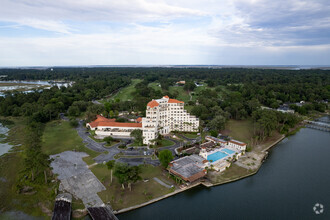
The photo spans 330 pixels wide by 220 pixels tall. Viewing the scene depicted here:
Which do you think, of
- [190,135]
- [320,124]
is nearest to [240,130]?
[190,135]

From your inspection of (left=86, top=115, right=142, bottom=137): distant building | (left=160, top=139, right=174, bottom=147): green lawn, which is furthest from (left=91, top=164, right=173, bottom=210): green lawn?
(left=86, top=115, right=142, bottom=137): distant building

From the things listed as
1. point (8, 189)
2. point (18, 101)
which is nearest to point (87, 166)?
point (8, 189)

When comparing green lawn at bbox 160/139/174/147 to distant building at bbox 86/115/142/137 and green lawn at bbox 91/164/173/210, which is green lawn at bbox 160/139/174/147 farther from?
green lawn at bbox 91/164/173/210

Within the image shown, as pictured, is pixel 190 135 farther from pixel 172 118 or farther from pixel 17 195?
pixel 17 195

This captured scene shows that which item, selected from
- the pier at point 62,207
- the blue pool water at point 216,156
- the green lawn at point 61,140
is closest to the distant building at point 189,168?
the blue pool water at point 216,156

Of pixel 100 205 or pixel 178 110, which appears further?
pixel 178 110

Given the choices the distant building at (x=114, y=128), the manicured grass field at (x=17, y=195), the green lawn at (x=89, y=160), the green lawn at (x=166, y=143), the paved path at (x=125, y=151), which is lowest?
the manicured grass field at (x=17, y=195)

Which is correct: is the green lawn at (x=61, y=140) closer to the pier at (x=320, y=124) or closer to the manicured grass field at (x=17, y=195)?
the manicured grass field at (x=17, y=195)

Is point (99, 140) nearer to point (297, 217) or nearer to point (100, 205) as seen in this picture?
point (100, 205)
